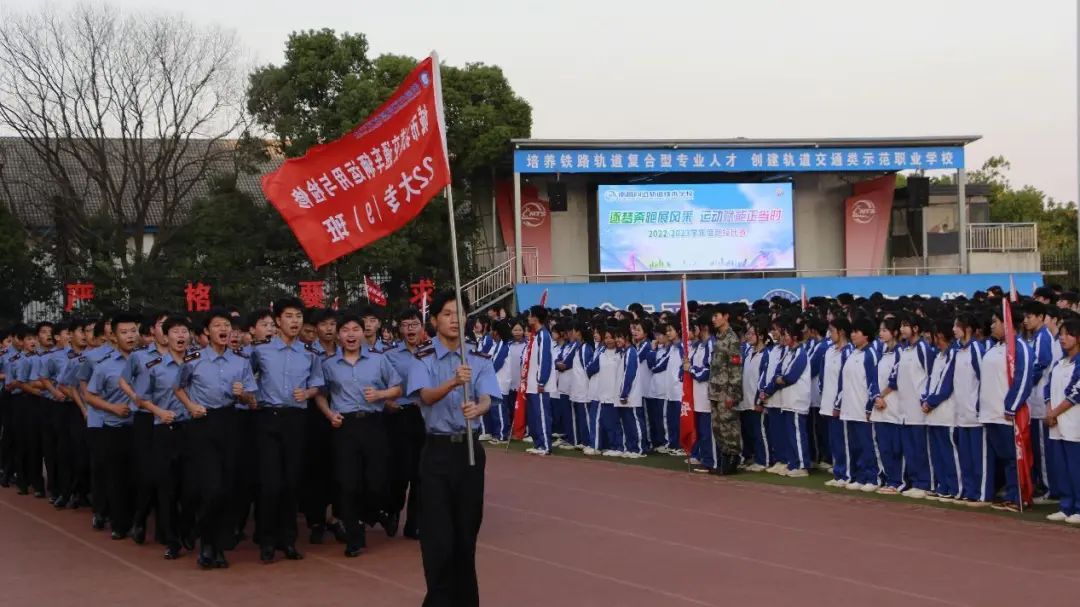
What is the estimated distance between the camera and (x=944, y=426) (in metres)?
11.8

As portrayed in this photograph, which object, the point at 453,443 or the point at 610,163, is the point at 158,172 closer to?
the point at 610,163

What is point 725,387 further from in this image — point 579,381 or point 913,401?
point 579,381

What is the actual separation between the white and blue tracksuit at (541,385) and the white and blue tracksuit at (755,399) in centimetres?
339

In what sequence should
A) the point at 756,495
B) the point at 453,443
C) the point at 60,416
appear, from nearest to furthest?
the point at 453,443
the point at 756,495
the point at 60,416

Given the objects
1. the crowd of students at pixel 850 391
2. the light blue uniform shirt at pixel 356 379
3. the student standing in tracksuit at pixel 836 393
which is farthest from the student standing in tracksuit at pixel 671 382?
the light blue uniform shirt at pixel 356 379

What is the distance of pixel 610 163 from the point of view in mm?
31469

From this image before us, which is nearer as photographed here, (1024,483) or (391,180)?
(391,180)

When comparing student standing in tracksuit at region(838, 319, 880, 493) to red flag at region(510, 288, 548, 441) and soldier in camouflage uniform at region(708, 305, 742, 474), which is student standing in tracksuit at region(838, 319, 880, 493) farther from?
red flag at region(510, 288, 548, 441)

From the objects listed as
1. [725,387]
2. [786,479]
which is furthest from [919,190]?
Result: [786,479]

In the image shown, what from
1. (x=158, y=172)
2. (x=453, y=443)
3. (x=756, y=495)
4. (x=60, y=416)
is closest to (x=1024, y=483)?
(x=756, y=495)

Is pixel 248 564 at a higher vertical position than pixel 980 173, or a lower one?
lower

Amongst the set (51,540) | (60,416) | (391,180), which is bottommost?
(51,540)

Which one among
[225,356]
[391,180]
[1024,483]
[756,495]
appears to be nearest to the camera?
[391,180]

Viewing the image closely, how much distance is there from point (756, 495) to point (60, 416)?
7.52 m
